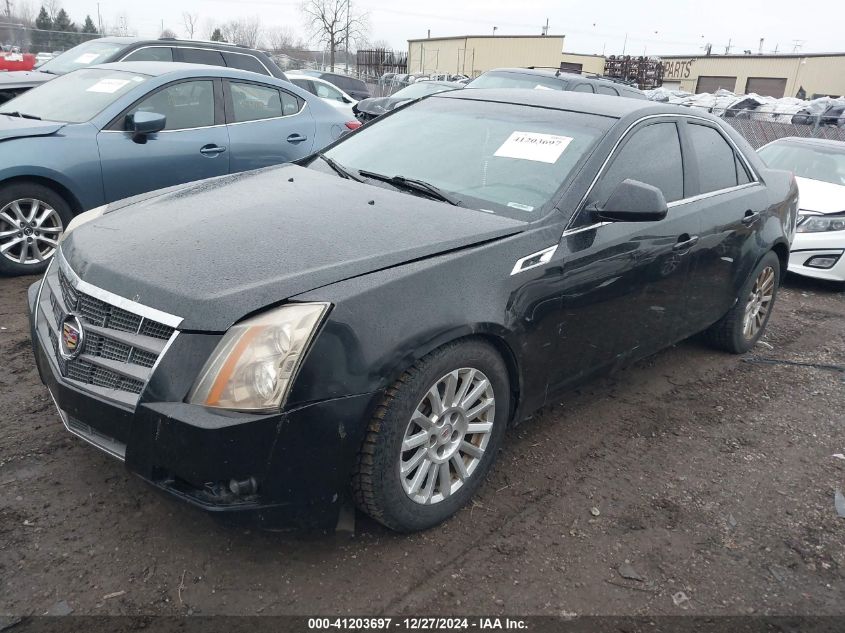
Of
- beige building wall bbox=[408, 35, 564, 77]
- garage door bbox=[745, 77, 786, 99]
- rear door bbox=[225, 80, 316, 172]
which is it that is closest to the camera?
rear door bbox=[225, 80, 316, 172]

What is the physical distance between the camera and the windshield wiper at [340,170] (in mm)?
3553

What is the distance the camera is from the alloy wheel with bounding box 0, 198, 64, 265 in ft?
16.4

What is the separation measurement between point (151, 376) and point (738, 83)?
165 feet

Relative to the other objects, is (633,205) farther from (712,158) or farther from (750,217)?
(750,217)

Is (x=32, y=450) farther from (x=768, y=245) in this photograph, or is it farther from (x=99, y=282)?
(x=768, y=245)

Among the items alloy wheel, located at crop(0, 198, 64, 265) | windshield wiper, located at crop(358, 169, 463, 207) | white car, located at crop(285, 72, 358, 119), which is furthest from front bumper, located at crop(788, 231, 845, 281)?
white car, located at crop(285, 72, 358, 119)

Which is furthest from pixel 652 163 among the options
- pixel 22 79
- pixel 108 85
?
pixel 22 79

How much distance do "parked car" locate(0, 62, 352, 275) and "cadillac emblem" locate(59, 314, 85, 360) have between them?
9.75ft

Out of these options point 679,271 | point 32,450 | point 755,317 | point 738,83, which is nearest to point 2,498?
point 32,450

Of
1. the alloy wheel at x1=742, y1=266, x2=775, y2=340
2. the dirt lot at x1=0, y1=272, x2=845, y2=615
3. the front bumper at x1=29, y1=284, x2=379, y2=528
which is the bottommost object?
the dirt lot at x1=0, y1=272, x2=845, y2=615

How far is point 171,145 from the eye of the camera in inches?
224

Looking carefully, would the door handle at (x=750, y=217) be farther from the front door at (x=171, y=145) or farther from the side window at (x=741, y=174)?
the front door at (x=171, y=145)

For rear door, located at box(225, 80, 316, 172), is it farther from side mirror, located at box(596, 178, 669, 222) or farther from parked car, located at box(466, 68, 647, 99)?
parked car, located at box(466, 68, 647, 99)

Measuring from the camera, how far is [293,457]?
7.40 ft
